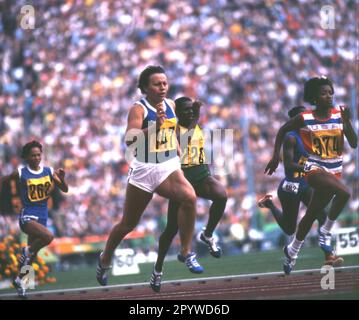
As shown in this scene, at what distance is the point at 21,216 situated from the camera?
13.0m

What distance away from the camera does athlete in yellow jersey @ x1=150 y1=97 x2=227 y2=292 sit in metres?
11.3

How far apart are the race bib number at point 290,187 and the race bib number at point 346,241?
130 centimetres

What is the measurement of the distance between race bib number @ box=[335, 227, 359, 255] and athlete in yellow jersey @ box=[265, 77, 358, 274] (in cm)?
258

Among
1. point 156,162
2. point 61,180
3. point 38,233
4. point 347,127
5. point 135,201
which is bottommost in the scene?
point 38,233

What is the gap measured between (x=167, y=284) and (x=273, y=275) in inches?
53.7

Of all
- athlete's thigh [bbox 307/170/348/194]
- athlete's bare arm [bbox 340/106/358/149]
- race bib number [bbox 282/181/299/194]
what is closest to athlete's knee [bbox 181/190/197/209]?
athlete's thigh [bbox 307/170/348/194]

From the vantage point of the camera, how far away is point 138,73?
33750mm

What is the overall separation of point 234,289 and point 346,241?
3315 mm

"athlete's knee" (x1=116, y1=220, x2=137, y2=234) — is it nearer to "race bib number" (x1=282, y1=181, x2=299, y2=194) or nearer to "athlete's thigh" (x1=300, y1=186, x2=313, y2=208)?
"race bib number" (x1=282, y1=181, x2=299, y2=194)

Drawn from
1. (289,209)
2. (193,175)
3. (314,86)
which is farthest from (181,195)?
(289,209)

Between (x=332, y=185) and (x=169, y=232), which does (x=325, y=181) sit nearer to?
(x=332, y=185)
